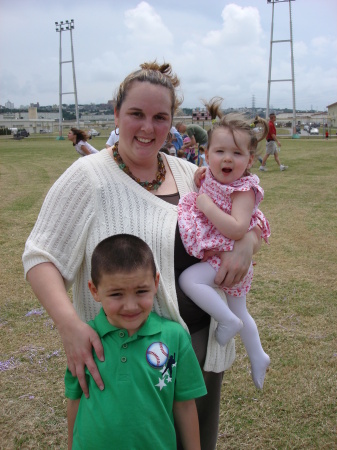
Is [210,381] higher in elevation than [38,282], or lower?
lower

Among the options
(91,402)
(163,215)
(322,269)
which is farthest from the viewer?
(322,269)

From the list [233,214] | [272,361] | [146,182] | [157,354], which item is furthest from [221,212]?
[272,361]

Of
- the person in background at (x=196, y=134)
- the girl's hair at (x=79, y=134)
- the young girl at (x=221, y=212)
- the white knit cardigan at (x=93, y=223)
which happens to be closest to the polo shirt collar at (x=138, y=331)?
the white knit cardigan at (x=93, y=223)

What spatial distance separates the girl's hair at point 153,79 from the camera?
167 centimetres

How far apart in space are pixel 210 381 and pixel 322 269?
12.7 ft

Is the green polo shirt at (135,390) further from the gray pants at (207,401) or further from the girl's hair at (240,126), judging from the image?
the girl's hair at (240,126)

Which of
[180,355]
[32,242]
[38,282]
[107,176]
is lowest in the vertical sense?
[180,355]

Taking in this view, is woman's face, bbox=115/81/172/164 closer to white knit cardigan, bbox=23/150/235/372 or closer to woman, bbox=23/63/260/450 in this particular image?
woman, bbox=23/63/260/450

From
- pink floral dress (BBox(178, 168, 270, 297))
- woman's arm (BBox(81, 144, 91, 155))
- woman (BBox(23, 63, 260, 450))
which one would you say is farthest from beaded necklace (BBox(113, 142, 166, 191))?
woman's arm (BBox(81, 144, 91, 155))

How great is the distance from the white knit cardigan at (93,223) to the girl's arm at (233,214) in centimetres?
13

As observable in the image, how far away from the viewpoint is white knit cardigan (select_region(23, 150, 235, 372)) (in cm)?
162

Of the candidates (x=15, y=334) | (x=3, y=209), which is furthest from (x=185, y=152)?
(x=15, y=334)

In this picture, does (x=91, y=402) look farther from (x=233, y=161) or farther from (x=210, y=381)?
(x=233, y=161)

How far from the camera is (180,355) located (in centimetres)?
158
